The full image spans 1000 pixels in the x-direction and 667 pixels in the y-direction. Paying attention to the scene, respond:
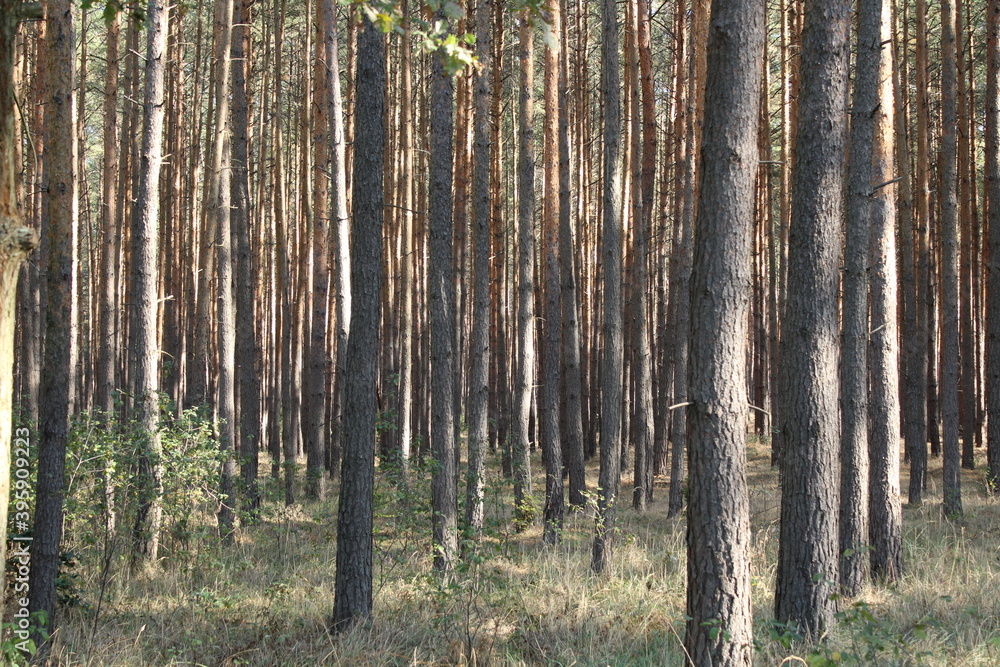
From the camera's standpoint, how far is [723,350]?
3.78 metres

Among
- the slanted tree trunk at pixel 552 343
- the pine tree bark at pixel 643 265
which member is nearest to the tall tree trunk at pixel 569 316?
the slanted tree trunk at pixel 552 343

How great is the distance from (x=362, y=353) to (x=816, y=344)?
315 centimetres

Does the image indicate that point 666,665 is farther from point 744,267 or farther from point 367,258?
point 367,258

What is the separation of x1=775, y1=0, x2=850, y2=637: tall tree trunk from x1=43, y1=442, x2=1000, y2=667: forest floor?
328 mm

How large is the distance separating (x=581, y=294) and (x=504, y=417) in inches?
192

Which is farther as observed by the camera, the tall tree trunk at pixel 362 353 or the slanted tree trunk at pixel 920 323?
the slanted tree trunk at pixel 920 323

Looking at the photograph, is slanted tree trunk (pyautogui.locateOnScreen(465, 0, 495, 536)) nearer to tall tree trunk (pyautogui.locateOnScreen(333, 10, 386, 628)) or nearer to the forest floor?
the forest floor

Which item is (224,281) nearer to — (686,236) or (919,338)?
(686,236)

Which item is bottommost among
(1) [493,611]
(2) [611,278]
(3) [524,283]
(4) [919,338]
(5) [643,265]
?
(1) [493,611]

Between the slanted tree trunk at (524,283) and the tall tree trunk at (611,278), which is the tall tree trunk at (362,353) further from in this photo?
the slanted tree trunk at (524,283)

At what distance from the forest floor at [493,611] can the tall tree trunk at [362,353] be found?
1.33ft

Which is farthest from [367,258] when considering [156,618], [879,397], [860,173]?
[879,397]

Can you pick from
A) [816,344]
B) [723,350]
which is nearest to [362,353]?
[723,350]

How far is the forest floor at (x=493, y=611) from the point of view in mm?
4691
